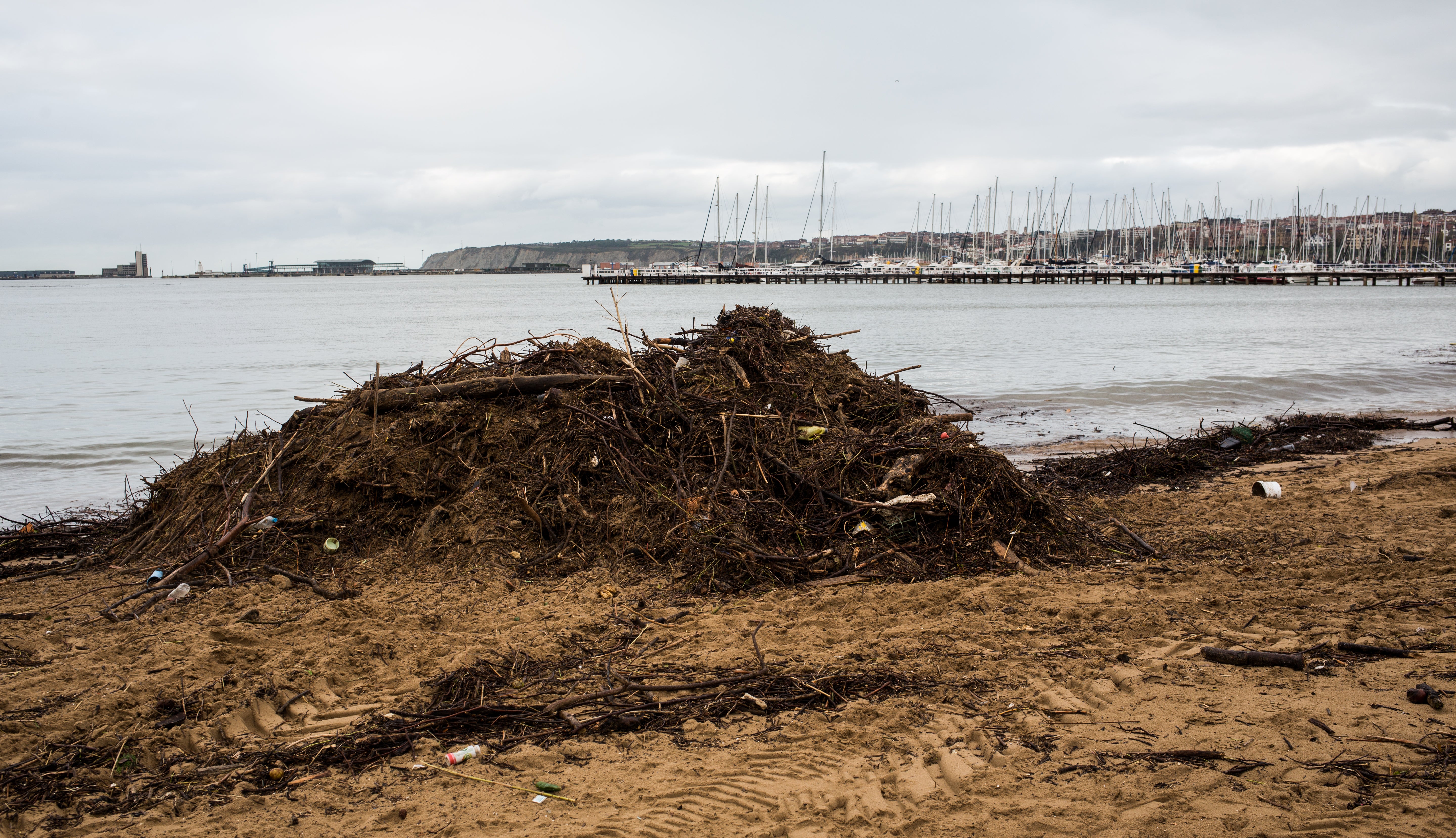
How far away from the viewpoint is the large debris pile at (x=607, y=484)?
514 cm

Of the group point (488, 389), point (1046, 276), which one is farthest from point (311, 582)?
point (1046, 276)

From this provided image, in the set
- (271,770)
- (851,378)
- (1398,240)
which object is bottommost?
(271,770)

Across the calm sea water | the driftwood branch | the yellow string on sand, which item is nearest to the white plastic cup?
the calm sea water

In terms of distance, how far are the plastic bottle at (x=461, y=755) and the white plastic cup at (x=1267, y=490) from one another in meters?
6.62

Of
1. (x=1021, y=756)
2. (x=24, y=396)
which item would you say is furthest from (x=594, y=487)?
(x=24, y=396)

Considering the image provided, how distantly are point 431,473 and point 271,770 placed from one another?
2.89 metres

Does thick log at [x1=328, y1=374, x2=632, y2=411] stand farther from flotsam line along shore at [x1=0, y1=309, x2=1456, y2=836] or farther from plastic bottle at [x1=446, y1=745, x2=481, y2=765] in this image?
plastic bottle at [x1=446, y1=745, x2=481, y2=765]

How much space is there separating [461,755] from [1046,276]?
97.8 meters

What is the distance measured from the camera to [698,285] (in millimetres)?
103500

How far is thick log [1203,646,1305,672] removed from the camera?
3357 millimetres

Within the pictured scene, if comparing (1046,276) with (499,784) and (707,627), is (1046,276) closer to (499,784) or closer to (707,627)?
(707,627)

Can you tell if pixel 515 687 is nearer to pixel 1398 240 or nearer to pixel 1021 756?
pixel 1021 756

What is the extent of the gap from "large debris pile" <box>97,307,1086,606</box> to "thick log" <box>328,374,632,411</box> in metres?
0.01

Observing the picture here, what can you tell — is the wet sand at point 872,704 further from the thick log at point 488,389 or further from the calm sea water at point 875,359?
the calm sea water at point 875,359
